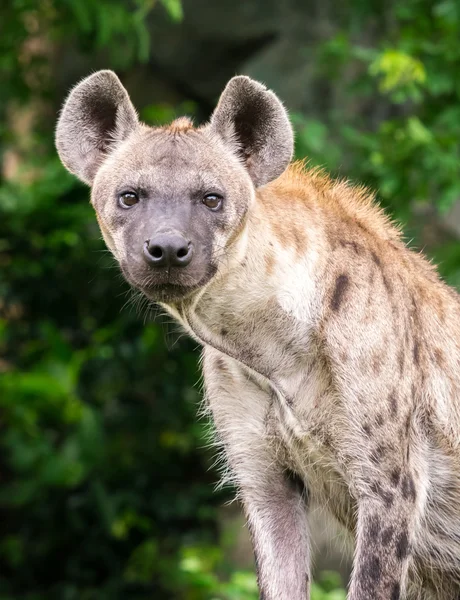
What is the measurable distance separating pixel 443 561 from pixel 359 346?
1012 millimetres

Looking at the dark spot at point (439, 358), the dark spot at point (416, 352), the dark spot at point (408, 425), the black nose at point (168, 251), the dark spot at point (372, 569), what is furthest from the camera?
the dark spot at point (439, 358)

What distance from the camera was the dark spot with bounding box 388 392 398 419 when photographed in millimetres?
3686

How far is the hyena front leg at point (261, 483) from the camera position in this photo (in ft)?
13.2

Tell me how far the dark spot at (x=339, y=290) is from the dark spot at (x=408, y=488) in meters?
0.64

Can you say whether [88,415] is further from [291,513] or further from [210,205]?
[210,205]

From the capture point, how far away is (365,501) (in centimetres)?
368

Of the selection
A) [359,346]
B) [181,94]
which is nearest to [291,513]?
[359,346]

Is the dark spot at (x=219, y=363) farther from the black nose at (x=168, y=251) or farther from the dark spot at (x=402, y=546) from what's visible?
the dark spot at (x=402, y=546)

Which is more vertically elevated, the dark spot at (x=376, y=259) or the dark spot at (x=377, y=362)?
the dark spot at (x=376, y=259)

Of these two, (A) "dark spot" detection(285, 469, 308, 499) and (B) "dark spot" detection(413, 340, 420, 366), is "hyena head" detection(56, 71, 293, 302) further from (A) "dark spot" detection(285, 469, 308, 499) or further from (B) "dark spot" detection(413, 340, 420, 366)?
(A) "dark spot" detection(285, 469, 308, 499)

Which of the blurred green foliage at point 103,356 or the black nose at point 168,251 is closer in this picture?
the black nose at point 168,251

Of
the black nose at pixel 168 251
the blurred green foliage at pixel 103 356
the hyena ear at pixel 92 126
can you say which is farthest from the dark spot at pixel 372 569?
the blurred green foliage at pixel 103 356

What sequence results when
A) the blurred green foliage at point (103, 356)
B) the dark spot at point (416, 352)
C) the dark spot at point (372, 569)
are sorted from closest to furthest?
1. the dark spot at point (372, 569)
2. the dark spot at point (416, 352)
3. the blurred green foliage at point (103, 356)

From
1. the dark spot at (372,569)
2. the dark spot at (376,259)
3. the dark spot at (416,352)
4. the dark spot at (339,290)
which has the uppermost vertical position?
the dark spot at (376,259)
